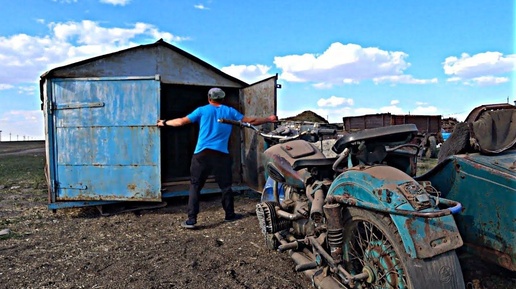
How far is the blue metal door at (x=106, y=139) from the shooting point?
216 inches

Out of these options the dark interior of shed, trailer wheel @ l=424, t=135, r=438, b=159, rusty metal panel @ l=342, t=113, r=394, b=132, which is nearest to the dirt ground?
the dark interior of shed

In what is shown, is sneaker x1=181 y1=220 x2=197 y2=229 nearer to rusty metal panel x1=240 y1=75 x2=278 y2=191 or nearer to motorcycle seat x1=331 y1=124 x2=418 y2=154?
rusty metal panel x1=240 y1=75 x2=278 y2=191

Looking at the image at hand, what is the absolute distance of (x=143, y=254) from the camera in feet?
12.5

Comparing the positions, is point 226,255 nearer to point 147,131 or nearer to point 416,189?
point 416,189

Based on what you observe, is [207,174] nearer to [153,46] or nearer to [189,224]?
[189,224]

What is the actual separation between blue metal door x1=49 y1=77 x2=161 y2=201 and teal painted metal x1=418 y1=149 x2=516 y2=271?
168 inches

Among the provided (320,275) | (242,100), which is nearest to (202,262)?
(320,275)

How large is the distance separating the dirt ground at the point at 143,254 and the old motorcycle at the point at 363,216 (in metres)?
0.45

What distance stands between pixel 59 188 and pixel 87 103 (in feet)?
4.43

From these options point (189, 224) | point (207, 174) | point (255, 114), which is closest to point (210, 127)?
point (207, 174)

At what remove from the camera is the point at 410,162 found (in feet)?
9.40

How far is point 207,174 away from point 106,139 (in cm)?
→ 184

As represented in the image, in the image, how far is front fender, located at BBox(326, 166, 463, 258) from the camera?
1.87 m

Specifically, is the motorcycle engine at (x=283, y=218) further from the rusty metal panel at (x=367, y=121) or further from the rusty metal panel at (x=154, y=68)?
the rusty metal panel at (x=367, y=121)
